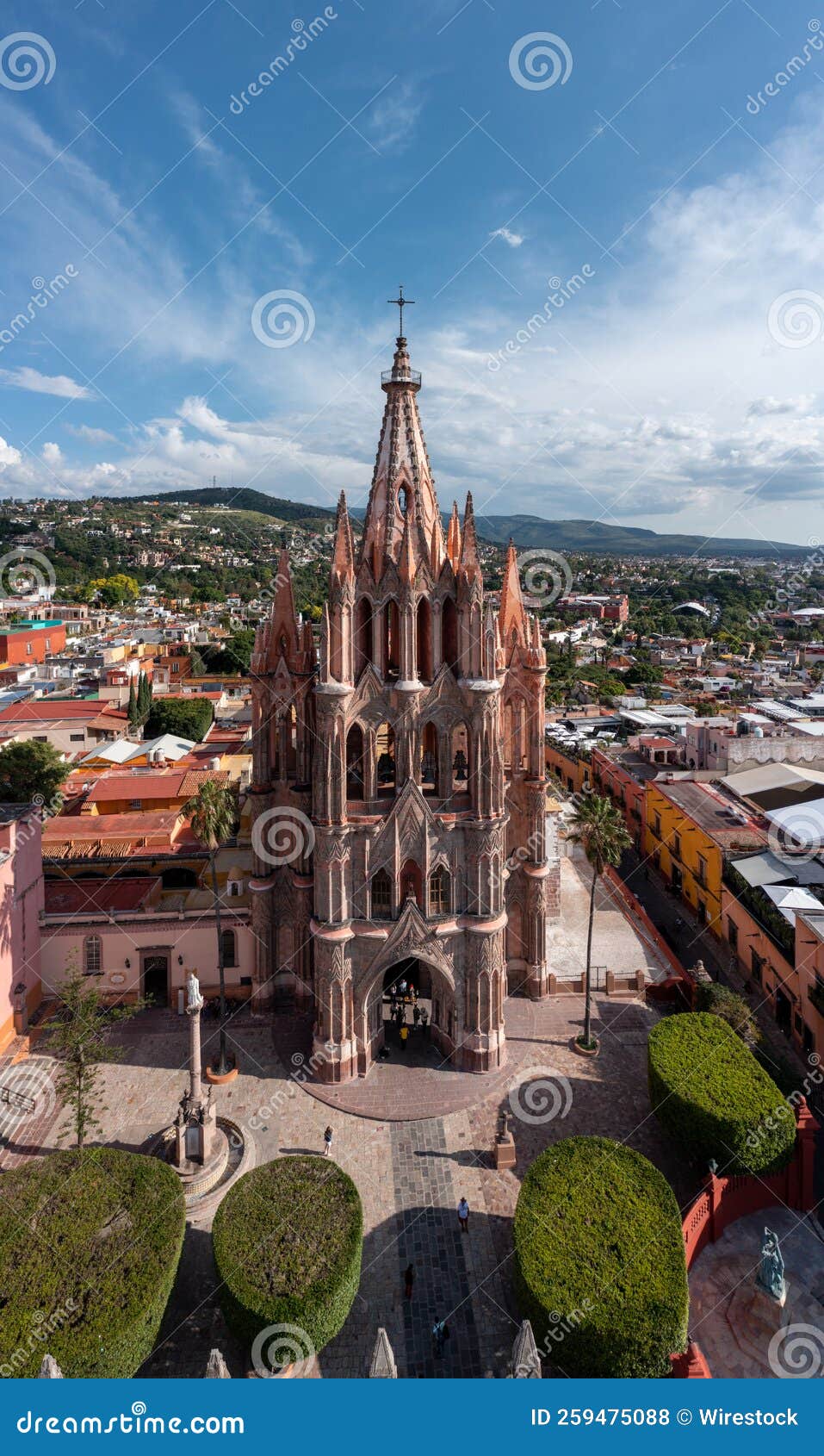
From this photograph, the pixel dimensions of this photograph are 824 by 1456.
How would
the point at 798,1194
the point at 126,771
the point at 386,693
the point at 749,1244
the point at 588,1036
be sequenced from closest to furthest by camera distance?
the point at 749,1244, the point at 798,1194, the point at 386,693, the point at 588,1036, the point at 126,771

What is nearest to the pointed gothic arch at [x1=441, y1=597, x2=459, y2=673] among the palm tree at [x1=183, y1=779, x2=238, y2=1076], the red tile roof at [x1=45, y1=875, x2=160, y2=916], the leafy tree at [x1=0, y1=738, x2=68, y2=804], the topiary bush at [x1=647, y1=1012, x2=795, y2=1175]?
the palm tree at [x1=183, y1=779, x2=238, y2=1076]

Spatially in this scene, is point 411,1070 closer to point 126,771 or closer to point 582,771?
point 126,771

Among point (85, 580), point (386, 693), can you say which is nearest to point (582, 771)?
point (386, 693)

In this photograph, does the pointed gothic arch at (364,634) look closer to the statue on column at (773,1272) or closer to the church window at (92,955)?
the church window at (92,955)

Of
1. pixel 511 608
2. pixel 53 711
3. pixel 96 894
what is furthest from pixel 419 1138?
pixel 53 711

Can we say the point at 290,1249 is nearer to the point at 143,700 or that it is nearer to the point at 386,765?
the point at 386,765

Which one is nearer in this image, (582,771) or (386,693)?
(386,693)

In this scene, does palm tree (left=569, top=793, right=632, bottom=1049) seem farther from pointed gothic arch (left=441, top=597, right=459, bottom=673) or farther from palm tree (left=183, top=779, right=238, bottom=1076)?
palm tree (left=183, top=779, right=238, bottom=1076)
